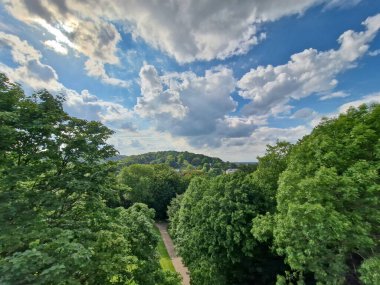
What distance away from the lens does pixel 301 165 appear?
41.6ft

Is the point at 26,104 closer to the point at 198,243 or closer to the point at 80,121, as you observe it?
the point at 80,121

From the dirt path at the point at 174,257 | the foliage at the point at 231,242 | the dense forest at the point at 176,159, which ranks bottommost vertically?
the dirt path at the point at 174,257

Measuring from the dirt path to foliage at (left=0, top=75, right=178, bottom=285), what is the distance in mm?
10141

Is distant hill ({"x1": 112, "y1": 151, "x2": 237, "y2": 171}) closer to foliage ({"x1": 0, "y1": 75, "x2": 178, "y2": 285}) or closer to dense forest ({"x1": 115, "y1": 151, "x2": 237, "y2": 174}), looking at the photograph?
dense forest ({"x1": 115, "y1": 151, "x2": 237, "y2": 174})

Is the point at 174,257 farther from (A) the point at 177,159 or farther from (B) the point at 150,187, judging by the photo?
(A) the point at 177,159

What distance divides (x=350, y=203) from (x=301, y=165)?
265 cm

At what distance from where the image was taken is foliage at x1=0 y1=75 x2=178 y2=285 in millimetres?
7781

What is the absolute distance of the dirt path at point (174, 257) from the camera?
25312 mm

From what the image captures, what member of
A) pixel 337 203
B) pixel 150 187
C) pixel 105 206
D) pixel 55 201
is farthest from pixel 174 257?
pixel 55 201

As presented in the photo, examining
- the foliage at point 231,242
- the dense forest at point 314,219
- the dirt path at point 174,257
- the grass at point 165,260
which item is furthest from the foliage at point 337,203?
the grass at point 165,260

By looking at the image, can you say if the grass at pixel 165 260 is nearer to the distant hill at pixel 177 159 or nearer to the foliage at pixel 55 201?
the foliage at pixel 55 201

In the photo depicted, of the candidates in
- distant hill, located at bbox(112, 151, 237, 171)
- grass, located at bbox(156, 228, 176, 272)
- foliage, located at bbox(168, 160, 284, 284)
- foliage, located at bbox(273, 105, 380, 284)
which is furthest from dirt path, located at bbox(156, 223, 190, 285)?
distant hill, located at bbox(112, 151, 237, 171)

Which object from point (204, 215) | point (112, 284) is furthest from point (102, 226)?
point (204, 215)

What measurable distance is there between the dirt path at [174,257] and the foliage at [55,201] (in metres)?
10.1
